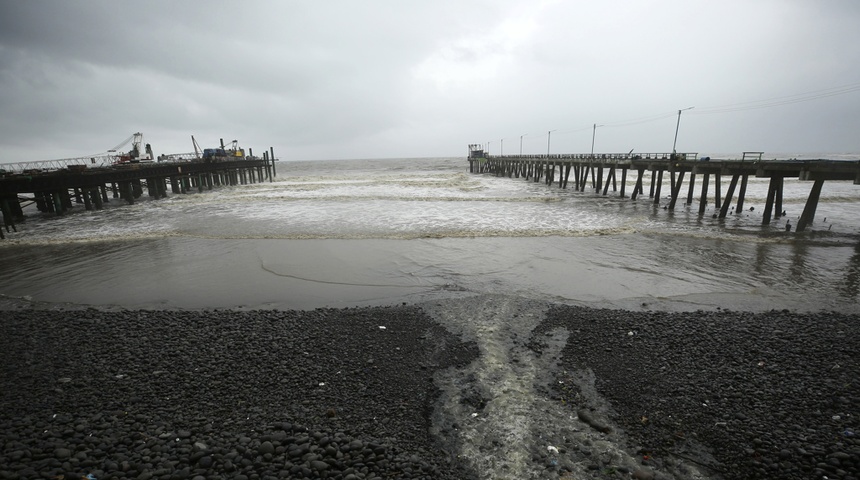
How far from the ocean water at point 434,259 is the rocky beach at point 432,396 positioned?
77.9 inches

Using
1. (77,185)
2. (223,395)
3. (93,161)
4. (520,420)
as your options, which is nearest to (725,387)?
(520,420)

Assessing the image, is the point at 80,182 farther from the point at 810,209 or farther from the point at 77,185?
the point at 810,209

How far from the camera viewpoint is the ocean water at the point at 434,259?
10.4m

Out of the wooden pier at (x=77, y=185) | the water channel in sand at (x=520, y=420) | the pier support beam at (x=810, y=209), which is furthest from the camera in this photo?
the wooden pier at (x=77, y=185)

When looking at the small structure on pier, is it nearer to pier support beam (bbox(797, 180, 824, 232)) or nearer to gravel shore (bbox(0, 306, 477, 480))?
gravel shore (bbox(0, 306, 477, 480))

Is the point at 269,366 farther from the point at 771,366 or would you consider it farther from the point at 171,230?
the point at 171,230

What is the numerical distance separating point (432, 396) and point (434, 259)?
8717 millimetres

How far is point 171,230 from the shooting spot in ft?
68.0

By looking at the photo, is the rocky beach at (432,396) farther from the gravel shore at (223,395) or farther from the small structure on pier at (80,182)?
the small structure on pier at (80,182)

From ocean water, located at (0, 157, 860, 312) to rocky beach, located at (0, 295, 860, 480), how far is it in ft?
6.49

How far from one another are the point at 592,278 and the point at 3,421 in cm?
1303

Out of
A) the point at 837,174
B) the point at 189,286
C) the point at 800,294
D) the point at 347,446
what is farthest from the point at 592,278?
the point at 837,174

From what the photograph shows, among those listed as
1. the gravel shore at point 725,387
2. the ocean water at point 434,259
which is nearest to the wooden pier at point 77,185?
the ocean water at point 434,259

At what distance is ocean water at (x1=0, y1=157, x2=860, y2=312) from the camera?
10352 millimetres
